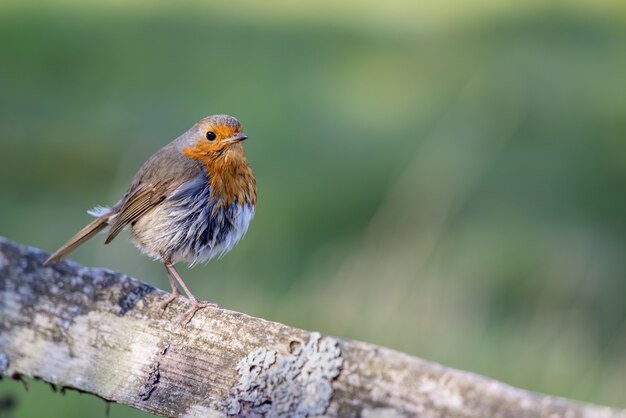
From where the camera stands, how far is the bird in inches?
162

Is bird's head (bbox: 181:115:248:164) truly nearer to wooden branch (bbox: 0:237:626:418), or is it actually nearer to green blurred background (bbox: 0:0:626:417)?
green blurred background (bbox: 0:0:626:417)

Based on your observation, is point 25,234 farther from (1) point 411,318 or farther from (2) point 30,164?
(1) point 411,318

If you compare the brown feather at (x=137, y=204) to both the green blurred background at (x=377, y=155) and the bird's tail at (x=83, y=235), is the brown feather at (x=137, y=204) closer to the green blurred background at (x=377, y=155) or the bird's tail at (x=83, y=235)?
the bird's tail at (x=83, y=235)

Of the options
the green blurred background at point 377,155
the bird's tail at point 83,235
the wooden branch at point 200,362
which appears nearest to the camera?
the wooden branch at point 200,362

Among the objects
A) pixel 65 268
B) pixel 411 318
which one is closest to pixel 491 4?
pixel 411 318

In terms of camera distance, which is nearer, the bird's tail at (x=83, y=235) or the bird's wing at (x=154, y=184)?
the bird's tail at (x=83, y=235)

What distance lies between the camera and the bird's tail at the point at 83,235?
3.23m

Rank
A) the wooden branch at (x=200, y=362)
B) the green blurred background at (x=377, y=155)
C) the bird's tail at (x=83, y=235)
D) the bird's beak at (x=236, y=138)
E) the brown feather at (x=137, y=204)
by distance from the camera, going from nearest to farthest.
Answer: the wooden branch at (x=200, y=362), the bird's tail at (x=83, y=235), the bird's beak at (x=236, y=138), the brown feather at (x=137, y=204), the green blurred background at (x=377, y=155)

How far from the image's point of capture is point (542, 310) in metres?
5.36

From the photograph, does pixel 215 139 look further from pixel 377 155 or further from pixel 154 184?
pixel 377 155

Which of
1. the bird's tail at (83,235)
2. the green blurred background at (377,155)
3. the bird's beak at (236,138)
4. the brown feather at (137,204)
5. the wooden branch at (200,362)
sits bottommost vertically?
the wooden branch at (200,362)

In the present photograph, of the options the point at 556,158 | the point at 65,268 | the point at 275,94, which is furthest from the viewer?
the point at 275,94

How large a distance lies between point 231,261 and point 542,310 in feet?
5.28

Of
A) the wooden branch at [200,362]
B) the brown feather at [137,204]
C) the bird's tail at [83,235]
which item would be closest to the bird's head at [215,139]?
the brown feather at [137,204]
